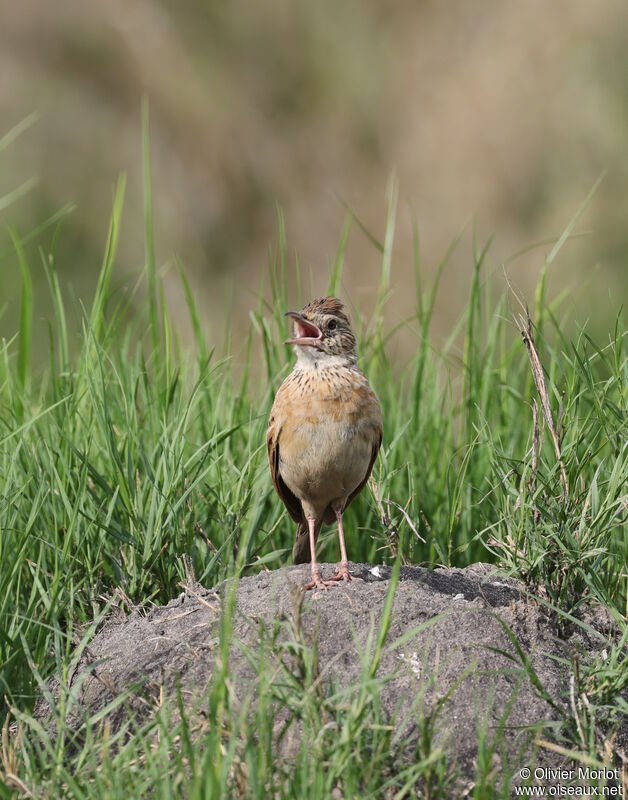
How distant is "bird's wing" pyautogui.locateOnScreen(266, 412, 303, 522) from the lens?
4402 mm

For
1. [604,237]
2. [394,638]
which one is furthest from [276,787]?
[604,237]

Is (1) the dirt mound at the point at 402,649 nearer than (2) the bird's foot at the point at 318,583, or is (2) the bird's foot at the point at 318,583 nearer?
(1) the dirt mound at the point at 402,649

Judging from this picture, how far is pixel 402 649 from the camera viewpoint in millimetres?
3555

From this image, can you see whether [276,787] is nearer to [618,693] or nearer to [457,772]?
[457,772]

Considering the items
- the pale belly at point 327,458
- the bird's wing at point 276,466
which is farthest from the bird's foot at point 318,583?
the bird's wing at point 276,466

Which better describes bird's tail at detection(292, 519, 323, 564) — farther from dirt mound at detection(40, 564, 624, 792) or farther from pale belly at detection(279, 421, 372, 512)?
dirt mound at detection(40, 564, 624, 792)

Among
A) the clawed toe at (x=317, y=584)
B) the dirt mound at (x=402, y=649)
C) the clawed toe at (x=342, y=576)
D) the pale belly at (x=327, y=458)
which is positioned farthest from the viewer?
the pale belly at (x=327, y=458)

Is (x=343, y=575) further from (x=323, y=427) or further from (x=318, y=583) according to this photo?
(x=323, y=427)

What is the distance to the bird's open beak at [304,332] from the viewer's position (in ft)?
14.7

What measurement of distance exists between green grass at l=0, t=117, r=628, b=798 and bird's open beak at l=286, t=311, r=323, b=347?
42 cm

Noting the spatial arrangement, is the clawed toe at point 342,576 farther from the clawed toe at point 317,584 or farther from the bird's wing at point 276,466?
the bird's wing at point 276,466

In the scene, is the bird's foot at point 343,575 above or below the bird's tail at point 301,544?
above

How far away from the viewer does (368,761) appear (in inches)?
119

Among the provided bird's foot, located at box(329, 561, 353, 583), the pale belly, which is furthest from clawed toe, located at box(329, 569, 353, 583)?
the pale belly
